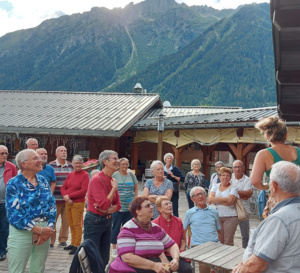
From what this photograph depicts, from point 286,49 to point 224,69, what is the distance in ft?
285

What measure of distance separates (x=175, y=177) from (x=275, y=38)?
442 centimetres

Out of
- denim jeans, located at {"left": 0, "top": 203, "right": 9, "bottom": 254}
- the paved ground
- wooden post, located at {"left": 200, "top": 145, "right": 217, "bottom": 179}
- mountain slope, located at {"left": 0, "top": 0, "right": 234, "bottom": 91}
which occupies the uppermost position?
mountain slope, located at {"left": 0, "top": 0, "right": 234, "bottom": 91}

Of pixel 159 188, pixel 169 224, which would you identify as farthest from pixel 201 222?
pixel 159 188

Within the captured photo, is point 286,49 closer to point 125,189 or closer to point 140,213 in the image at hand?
point 140,213

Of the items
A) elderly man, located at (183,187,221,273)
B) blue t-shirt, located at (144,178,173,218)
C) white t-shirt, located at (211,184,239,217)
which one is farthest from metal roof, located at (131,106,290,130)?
elderly man, located at (183,187,221,273)

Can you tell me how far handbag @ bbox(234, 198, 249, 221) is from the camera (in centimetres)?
525

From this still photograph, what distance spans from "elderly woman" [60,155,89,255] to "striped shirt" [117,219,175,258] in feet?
8.53

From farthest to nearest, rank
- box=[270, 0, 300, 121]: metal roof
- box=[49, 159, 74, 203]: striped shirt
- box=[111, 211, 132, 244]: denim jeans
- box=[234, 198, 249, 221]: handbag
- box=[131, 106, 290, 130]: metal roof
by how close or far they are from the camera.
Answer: box=[131, 106, 290, 130]: metal roof < box=[49, 159, 74, 203]: striped shirt < box=[111, 211, 132, 244]: denim jeans < box=[234, 198, 249, 221]: handbag < box=[270, 0, 300, 121]: metal roof

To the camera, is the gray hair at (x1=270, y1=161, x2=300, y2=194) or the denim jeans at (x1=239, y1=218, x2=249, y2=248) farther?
the denim jeans at (x1=239, y1=218, x2=249, y2=248)

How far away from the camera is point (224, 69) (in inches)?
3450

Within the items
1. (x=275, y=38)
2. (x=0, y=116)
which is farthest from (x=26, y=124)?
(x=275, y=38)

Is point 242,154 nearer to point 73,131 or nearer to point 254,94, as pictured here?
point 73,131

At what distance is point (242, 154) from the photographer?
1231 centimetres

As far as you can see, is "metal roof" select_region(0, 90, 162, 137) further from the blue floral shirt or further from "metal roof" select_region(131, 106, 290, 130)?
the blue floral shirt
